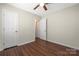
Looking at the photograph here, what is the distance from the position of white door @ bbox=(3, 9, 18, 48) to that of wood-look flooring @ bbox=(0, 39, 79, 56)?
145mm

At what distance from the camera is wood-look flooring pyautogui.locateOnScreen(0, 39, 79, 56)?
5.36ft

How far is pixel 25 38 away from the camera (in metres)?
1.80

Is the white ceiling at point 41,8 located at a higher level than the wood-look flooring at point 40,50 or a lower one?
higher

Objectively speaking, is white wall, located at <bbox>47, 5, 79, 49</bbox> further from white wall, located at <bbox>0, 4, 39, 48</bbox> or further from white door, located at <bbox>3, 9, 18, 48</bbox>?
white door, located at <bbox>3, 9, 18, 48</bbox>

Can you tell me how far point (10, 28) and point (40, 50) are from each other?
0.78 meters

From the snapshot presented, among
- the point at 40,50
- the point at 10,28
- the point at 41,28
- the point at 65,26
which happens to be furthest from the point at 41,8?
the point at 40,50

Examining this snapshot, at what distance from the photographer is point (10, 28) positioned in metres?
1.67

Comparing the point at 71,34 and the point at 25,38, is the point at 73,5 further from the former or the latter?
the point at 25,38

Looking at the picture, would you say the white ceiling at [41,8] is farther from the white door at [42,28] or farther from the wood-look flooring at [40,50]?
the wood-look flooring at [40,50]

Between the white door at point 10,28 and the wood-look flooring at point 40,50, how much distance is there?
15 cm

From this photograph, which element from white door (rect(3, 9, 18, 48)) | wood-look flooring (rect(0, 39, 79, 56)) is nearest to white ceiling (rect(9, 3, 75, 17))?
white door (rect(3, 9, 18, 48))

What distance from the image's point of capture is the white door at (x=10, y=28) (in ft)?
5.34

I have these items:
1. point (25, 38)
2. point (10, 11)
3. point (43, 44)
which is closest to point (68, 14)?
point (43, 44)

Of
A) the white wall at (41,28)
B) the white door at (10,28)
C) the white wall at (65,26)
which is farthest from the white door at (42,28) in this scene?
the white door at (10,28)
